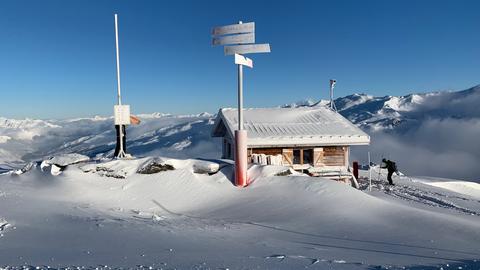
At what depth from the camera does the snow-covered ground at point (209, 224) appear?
6.71 metres

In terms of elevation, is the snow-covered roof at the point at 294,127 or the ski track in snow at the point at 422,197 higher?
the snow-covered roof at the point at 294,127

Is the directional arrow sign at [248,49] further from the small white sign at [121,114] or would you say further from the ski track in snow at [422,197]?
the ski track in snow at [422,197]

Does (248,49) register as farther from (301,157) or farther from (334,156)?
(334,156)

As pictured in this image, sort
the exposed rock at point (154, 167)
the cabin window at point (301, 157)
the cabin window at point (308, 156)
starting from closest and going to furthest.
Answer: the exposed rock at point (154, 167), the cabin window at point (301, 157), the cabin window at point (308, 156)

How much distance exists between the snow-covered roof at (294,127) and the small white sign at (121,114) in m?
5.01

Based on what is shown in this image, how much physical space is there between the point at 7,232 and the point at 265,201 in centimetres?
692

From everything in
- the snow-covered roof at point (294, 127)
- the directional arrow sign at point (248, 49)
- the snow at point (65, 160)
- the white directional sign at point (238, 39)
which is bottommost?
the snow at point (65, 160)

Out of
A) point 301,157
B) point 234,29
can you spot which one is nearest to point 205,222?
point 234,29

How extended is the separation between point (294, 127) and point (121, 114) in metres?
9.01

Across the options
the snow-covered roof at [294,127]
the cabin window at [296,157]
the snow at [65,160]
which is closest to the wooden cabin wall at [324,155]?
the snow-covered roof at [294,127]

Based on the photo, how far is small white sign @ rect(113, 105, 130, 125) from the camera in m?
17.8

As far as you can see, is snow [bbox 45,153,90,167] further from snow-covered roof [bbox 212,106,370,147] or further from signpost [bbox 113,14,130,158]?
Result: snow-covered roof [bbox 212,106,370,147]

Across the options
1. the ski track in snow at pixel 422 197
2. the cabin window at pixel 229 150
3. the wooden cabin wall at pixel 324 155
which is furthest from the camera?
the cabin window at pixel 229 150

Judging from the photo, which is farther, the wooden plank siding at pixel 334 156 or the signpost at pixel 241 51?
the wooden plank siding at pixel 334 156
